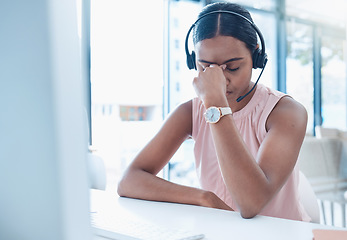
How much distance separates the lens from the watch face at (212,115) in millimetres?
1008

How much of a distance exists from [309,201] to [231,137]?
348mm

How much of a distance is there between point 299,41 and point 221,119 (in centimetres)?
439

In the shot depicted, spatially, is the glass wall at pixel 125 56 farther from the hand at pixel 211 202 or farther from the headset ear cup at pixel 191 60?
the hand at pixel 211 202

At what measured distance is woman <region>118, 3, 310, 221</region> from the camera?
94cm

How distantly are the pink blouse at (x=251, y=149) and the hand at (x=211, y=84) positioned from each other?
0.19m

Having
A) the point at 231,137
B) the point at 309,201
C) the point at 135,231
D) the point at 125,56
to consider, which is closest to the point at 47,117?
the point at 135,231

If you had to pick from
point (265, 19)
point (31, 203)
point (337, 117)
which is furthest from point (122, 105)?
point (31, 203)

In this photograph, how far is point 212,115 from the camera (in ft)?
3.34

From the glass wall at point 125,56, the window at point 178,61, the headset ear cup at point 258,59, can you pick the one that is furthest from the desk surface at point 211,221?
the window at point 178,61

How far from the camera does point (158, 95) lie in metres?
3.97

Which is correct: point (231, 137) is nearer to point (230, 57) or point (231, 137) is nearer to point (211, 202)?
point (211, 202)

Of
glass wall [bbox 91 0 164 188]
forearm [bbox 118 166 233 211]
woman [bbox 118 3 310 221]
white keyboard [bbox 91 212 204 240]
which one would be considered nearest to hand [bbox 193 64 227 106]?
woman [bbox 118 3 310 221]

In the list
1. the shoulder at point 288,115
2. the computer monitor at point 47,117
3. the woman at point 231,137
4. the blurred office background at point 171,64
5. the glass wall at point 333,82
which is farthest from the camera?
the glass wall at point 333,82

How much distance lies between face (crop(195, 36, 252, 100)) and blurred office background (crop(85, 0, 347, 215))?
2.33 metres
